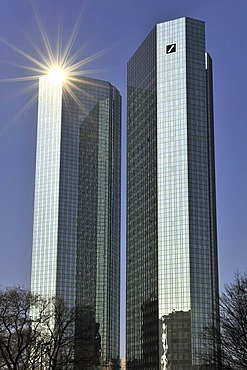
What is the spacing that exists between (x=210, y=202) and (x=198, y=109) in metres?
22.8

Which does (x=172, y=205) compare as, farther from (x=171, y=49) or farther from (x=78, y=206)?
(x=171, y=49)

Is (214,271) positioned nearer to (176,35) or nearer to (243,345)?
(176,35)

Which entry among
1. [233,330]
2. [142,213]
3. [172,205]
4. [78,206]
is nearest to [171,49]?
[172,205]

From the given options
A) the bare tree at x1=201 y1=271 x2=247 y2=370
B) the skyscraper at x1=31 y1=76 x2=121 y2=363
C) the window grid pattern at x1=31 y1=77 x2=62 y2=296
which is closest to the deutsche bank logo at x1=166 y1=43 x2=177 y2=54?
the skyscraper at x1=31 y1=76 x2=121 y2=363

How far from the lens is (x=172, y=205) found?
15325cm

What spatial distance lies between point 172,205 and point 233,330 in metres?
95.6

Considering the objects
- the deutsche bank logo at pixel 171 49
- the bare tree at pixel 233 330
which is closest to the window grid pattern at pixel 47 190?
the deutsche bank logo at pixel 171 49

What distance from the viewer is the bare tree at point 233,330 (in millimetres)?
56688

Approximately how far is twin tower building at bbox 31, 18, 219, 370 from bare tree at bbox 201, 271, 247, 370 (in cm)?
7127

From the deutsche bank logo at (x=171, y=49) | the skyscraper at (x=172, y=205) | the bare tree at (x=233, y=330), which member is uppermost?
the deutsche bank logo at (x=171, y=49)

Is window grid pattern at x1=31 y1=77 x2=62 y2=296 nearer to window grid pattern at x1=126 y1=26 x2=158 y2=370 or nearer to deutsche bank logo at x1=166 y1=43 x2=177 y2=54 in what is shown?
window grid pattern at x1=126 y1=26 x2=158 y2=370

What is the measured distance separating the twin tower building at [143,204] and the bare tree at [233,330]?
7127cm

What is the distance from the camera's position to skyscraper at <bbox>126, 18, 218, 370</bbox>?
5755 inches

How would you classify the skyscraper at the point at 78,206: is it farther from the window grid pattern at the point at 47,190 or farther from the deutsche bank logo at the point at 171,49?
the deutsche bank logo at the point at 171,49
